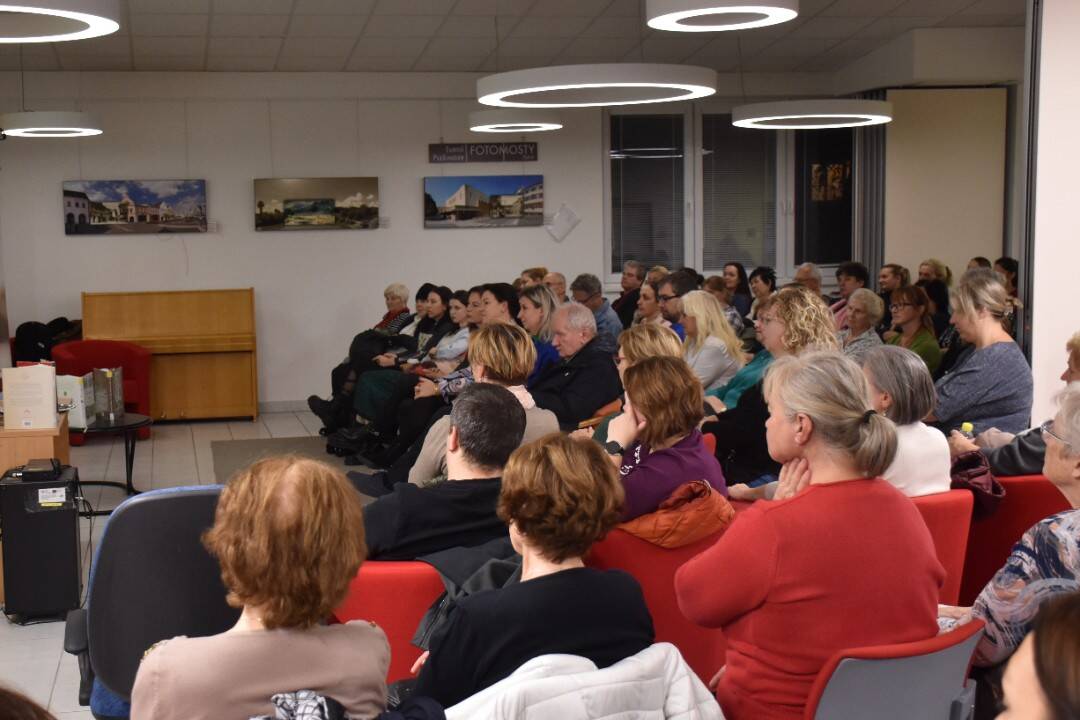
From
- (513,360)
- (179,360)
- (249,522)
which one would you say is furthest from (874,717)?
(179,360)

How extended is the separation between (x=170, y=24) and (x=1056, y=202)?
7.01 m

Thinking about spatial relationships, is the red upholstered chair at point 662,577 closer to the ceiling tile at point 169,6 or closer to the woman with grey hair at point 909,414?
the woman with grey hair at point 909,414

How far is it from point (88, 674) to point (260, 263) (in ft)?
29.8

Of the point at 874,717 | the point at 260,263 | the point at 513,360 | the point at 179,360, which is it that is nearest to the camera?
the point at 874,717

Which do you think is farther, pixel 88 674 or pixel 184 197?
pixel 184 197

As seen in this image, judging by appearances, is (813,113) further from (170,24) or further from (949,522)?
(949,522)

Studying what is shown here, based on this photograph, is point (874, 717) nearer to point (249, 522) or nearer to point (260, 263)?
point (249, 522)

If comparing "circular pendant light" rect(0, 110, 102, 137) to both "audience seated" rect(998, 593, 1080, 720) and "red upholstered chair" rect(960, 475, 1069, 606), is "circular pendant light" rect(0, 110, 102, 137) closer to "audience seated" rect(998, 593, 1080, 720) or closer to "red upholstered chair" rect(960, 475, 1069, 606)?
"red upholstered chair" rect(960, 475, 1069, 606)

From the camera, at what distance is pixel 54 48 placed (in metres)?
10.1

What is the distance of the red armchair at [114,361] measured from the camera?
10.1 meters

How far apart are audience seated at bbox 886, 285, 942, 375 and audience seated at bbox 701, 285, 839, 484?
2.30 m

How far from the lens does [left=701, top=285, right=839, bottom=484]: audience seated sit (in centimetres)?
493

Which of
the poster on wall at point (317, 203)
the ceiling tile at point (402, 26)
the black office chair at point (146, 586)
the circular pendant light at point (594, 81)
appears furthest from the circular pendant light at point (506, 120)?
the black office chair at point (146, 586)

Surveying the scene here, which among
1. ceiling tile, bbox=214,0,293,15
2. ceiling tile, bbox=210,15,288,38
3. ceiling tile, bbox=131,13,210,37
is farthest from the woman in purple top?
ceiling tile, bbox=131,13,210,37
